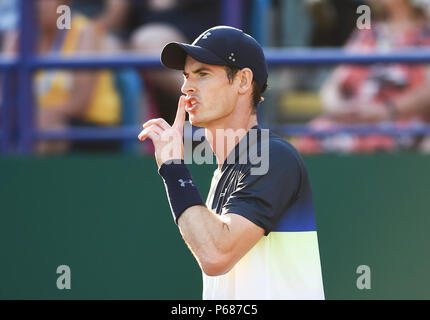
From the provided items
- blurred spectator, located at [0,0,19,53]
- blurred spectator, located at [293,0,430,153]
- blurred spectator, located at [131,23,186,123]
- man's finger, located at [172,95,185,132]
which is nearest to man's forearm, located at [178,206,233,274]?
man's finger, located at [172,95,185,132]

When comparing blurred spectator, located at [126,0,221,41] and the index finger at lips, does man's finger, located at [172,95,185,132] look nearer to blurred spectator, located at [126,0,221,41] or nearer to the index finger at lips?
the index finger at lips

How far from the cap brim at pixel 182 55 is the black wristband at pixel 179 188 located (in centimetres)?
38

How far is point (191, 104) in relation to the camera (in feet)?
10.1

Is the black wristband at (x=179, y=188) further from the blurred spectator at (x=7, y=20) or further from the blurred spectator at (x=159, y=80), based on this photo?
the blurred spectator at (x=7, y=20)

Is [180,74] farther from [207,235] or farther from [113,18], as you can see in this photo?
[207,235]

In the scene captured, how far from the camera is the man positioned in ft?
9.37

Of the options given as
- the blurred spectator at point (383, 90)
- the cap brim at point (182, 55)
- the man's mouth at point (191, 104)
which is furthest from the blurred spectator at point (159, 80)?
the man's mouth at point (191, 104)

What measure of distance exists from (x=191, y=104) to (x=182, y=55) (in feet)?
0.67

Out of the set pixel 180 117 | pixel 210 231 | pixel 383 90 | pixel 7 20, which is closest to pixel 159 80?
pixel 7 20

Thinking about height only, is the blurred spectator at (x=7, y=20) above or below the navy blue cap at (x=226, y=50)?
above

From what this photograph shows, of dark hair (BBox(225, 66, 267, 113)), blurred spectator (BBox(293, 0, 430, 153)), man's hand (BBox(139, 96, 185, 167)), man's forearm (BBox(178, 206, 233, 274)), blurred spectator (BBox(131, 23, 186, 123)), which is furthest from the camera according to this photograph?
blurred spectator (BBox(131, 23, 186, 123))

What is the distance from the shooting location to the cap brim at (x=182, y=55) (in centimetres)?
299

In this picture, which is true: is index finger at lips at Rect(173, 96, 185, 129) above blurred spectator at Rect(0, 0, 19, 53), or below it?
below
